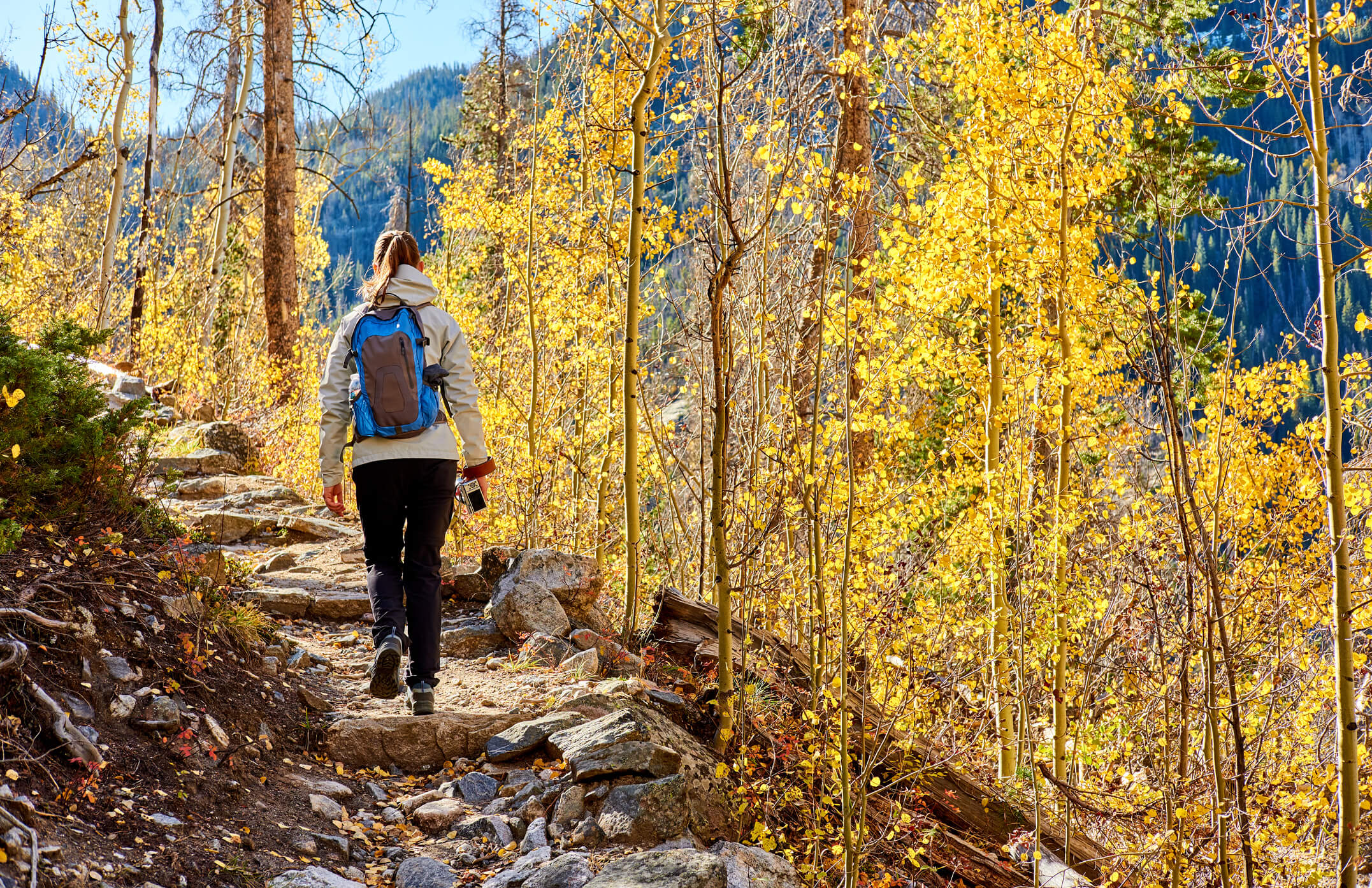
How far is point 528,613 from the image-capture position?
4965 millimetres

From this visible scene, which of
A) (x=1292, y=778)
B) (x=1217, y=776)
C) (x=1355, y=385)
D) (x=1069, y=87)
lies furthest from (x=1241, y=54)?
(x=1355, y=385)

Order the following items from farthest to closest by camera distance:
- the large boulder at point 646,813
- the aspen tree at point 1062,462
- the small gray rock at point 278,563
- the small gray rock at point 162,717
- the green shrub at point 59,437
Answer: the aspen tree at point 1062,462 < the small gray rock at point 278,563 < the green shrub at point 59,437 < the large boulder at point 646,813 < the small gray rock at point 162,717

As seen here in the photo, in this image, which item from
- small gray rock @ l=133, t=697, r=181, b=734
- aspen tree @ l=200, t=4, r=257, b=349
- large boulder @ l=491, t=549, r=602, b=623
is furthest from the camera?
aspen tree @ l=200, t=4, r=257, b=349

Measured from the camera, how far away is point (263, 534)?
6.83 meters

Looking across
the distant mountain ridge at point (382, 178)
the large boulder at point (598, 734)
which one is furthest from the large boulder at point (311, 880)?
the distant mountain ridge at point (382, 178)

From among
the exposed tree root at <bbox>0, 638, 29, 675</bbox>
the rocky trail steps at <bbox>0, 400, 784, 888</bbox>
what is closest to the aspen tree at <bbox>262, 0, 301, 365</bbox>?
the rocky trail steps at <bbox>0, 400, 784, 888</bbox>

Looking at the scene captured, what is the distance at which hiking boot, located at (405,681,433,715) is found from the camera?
12.6 feet

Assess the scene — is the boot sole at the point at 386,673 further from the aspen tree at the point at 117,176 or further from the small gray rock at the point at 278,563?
the aspen tree at the point at 117,176

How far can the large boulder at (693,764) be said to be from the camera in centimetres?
355

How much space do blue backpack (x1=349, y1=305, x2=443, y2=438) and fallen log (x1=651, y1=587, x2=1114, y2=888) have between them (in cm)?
183

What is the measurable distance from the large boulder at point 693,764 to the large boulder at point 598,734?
1 cm

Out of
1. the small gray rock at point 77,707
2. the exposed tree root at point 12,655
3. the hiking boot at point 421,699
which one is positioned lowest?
the hiking boot at point 421,699

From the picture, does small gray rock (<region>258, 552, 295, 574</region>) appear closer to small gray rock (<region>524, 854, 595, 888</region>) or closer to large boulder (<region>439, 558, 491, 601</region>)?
large boulder (<region>439, 558, 491, 601</region>)

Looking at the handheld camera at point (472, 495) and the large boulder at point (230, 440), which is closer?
the handheld camera at point (472, 495)
